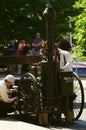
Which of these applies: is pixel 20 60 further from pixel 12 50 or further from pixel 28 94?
pixel 12 50

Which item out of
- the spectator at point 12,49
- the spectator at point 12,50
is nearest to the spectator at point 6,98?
the spectator at point 12,50

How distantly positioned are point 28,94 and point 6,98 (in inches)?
20.2

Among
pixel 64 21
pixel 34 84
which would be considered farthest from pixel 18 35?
pixel 34 84

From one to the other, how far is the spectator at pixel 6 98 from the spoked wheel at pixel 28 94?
185 mm

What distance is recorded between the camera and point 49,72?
11.6 meters

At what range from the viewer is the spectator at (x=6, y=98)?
1209 centimetres

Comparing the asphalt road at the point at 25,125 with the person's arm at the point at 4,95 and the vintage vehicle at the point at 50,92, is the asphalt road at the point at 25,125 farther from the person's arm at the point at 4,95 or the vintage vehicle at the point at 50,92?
the person's arm at the point at 4,95

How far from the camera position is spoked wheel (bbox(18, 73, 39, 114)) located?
11.4m

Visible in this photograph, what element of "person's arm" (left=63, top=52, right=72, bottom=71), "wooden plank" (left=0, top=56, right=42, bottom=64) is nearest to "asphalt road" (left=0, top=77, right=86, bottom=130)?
"person's arm" (left=63, top=52, right=72, bottom=71)

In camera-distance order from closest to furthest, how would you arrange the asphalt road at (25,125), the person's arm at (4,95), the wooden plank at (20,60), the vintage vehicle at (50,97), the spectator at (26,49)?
1. the asphalt road at (25,125)
2. the vintage vehicle at (50,97)
3. the person's arm at (4,95)
4. the wooden plank at (20,60)
5. the spectator at (26,49)

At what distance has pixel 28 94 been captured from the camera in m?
11.9

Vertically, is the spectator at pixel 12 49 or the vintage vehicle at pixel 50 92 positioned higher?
the spectator at pixel 12 49

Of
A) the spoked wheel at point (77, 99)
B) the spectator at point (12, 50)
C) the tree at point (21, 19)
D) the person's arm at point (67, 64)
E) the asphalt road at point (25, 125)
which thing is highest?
the tree at point (21, 19)

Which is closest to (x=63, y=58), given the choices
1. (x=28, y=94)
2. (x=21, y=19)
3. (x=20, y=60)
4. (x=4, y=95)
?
(x=28, y=94)
